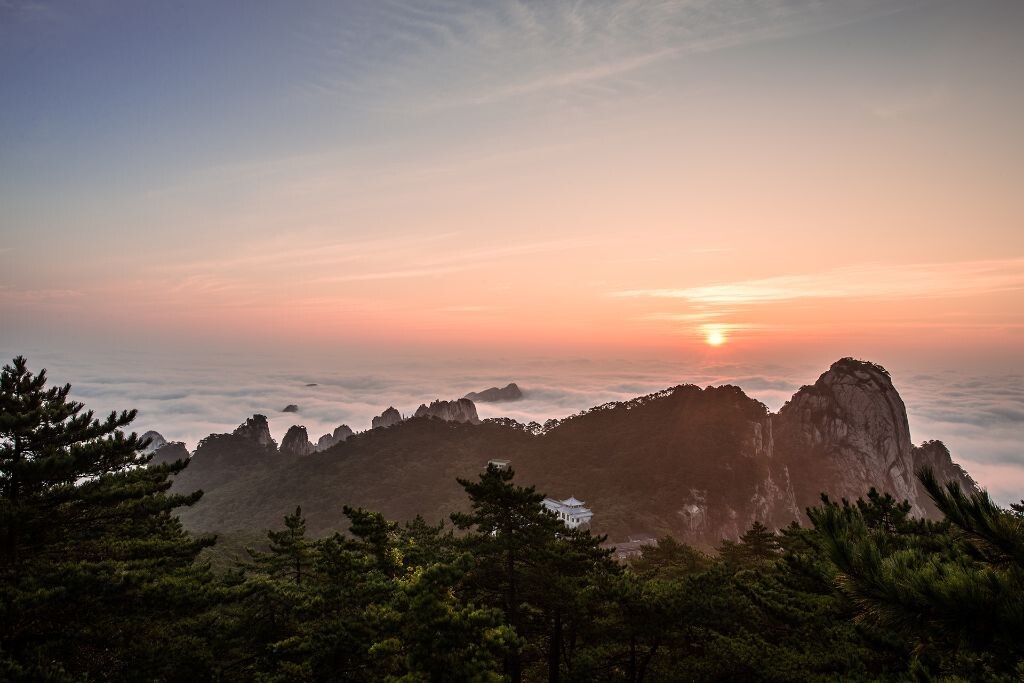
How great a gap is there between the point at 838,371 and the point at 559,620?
287 feet

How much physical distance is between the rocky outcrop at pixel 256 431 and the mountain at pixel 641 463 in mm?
2174

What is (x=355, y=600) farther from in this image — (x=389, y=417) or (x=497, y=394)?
(x=497, y=394)

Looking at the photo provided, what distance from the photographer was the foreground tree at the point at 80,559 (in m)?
10.2

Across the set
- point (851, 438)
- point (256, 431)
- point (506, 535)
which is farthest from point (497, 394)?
point (506, 535)

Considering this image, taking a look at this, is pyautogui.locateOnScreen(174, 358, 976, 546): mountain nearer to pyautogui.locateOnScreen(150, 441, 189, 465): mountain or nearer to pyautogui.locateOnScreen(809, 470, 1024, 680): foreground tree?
pyautogui.locateOnScreen(150, 441, 189, 465): mountain

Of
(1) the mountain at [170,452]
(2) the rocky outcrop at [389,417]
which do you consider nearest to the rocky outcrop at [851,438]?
(2) the rocky outcrop at [389,417]

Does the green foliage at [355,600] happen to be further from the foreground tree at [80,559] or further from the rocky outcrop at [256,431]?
the rocky outcrop at [256,431]

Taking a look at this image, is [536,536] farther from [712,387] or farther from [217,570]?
[712,387]

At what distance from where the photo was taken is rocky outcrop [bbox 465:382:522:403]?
185250mm

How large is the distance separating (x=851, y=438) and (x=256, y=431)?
109748 mm

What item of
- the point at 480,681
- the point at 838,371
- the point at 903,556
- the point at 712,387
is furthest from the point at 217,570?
the point at 838,371

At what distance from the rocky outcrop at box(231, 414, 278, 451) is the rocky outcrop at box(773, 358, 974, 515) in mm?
97230

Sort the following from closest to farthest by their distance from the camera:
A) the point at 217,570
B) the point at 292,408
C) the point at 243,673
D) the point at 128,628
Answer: the point at 128,628 < the point at 243,673 < the point at 217,570 < the point at 292,408

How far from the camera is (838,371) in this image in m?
82.9
